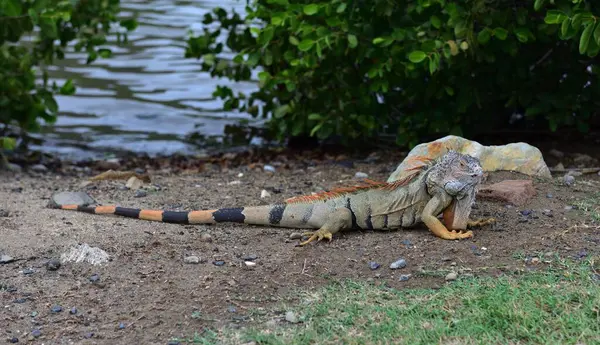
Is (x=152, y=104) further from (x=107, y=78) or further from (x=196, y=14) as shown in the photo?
(x=196, y=14)

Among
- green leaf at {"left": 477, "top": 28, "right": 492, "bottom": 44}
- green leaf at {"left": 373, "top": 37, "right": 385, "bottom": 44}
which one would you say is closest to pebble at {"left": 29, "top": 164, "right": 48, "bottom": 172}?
green leaf at {"left": 373, "top": 37, "right": 385, "bottom": 44}

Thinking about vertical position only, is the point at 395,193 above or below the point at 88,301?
above

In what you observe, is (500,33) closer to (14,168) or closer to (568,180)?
(568,180)

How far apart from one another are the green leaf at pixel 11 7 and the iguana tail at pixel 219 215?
2.71m

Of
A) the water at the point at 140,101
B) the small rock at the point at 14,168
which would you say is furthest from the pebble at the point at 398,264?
the water at the point at 140,101

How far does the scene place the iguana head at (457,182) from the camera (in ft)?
19.1

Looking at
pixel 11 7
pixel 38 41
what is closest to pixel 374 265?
pixel 11 7

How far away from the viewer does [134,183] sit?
7.71 metres

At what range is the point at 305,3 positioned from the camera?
8273 mm

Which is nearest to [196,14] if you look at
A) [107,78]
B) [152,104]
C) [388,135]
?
[107,78]

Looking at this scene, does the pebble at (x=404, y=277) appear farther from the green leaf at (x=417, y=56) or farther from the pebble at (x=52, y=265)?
the green leaf at (x=417, y=56)

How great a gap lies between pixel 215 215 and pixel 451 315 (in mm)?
2159

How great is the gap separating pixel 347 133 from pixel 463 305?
4532 millimetres

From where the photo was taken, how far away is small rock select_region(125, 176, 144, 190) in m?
7.65
